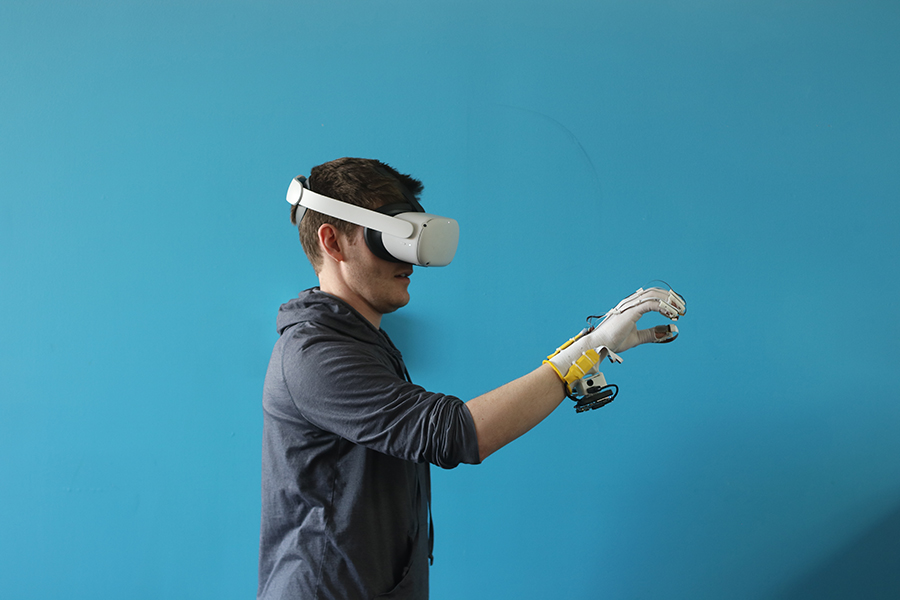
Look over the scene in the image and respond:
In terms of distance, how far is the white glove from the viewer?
0.87 m

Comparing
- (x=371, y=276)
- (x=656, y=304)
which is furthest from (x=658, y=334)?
(x=371, y=276)

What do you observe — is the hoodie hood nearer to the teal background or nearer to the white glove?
the white glove

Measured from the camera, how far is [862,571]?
61.3 inches

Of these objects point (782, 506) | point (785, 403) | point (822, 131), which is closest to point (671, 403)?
point (785, 403)

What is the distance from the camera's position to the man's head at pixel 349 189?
3.20 ft

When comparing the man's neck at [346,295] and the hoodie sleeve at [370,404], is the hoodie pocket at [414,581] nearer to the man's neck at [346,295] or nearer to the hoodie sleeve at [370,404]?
the hoodie sleeve at [370,404]

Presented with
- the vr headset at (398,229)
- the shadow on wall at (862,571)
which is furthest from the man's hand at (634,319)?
the shadow on wall at (862,571)

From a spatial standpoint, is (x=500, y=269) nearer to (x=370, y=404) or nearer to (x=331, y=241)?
(x=331, y=241)

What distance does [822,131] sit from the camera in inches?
60.9

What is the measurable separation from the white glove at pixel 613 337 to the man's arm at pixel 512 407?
28mm

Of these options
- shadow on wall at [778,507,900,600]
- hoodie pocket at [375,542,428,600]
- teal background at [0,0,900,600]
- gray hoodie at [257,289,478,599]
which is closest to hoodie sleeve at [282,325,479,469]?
gray hoodie at [257,289,478,599]

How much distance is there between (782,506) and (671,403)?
0.40m

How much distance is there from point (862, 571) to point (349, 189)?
1.65 metres

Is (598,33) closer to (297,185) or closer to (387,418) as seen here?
(297,185)
